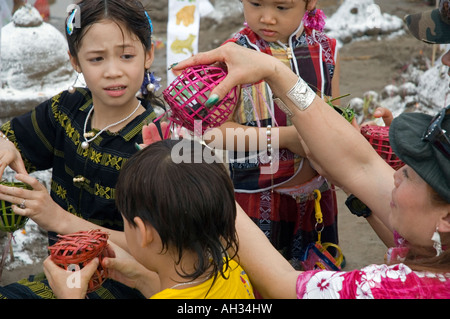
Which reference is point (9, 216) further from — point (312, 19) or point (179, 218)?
point (312, 19)

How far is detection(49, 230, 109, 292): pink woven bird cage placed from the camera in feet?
6.25

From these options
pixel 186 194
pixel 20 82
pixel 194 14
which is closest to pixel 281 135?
pixel 186 194

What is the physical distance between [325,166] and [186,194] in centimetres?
71

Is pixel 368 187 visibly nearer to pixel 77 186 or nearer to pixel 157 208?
pixel 157 208

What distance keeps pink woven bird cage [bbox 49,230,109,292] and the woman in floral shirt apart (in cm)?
49

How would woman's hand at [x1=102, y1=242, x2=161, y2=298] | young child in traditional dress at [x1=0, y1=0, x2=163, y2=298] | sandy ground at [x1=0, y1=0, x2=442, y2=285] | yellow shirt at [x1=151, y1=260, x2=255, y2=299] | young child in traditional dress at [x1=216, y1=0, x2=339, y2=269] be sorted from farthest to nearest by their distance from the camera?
sandy ground at [x1=0, y1=0, x2=442, y2=285] < young child in traditional dress at [x1=216, y1=0, x2=339, y2=269] < young child in traditional dress at [x1=0, y1=0, x2=163, y2=298] < woman's hand at [x1=102, y1=242, x2=161, y2=298] < yellow shirt at [x1=151, y1=260, x2=255, y2=299]

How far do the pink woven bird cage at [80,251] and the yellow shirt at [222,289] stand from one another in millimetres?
215

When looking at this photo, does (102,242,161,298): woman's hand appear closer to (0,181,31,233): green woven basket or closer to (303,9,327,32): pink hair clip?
(0,181,31,233): green woven basket

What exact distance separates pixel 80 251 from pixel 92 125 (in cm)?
87

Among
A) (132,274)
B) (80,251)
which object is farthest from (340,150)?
(80,251)

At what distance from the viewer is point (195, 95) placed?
2.04 metres

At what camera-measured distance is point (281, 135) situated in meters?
2.78

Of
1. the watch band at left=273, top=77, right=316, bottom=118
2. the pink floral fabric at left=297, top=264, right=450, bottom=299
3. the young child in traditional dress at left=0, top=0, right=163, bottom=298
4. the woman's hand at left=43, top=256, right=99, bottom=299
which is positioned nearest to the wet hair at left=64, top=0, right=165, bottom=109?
the young child in traditional dress at left=0, top=0, right=163, bottom=298

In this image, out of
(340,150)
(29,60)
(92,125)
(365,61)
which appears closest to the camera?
(340,150)
